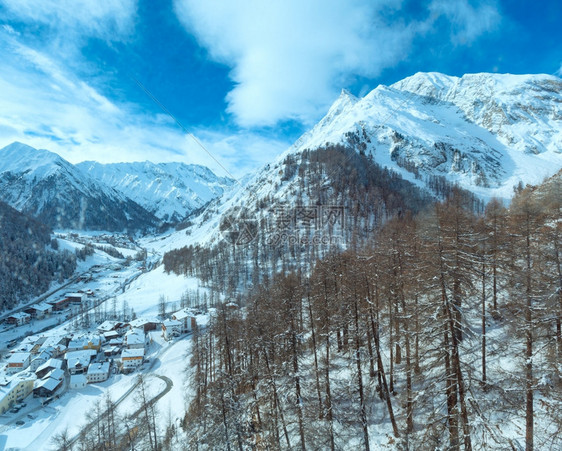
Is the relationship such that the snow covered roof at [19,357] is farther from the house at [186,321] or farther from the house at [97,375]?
the house at [186,321]

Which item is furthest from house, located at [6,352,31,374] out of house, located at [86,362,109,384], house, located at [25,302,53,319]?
house, located at [25,302,53,319]

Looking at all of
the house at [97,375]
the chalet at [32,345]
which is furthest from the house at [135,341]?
the chalet at [32,345]

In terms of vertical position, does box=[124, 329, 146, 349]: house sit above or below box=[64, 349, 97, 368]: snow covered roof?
above

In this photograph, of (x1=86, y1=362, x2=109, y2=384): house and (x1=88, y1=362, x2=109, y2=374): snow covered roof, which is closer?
(x1=86, y1=362, x2=109, y2=384): house

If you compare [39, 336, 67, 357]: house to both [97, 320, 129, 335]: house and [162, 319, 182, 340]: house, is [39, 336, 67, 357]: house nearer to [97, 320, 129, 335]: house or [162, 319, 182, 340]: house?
[97, 320, 129, 335]: house

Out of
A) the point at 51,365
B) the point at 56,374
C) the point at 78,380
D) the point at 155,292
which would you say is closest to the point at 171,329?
the point at 78,380

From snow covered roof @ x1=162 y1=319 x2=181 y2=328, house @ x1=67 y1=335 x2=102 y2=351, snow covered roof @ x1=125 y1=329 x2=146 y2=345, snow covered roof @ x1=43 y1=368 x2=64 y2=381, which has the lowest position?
house @ x1=67 y1=335 x2=102 y2=351

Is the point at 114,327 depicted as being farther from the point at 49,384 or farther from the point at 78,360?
the point at 49,384

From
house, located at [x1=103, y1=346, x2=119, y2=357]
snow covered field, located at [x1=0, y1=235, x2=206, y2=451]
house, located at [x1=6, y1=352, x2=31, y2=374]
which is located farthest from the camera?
house, located at [x1=103, y1=346, x2=119, y2=357]
